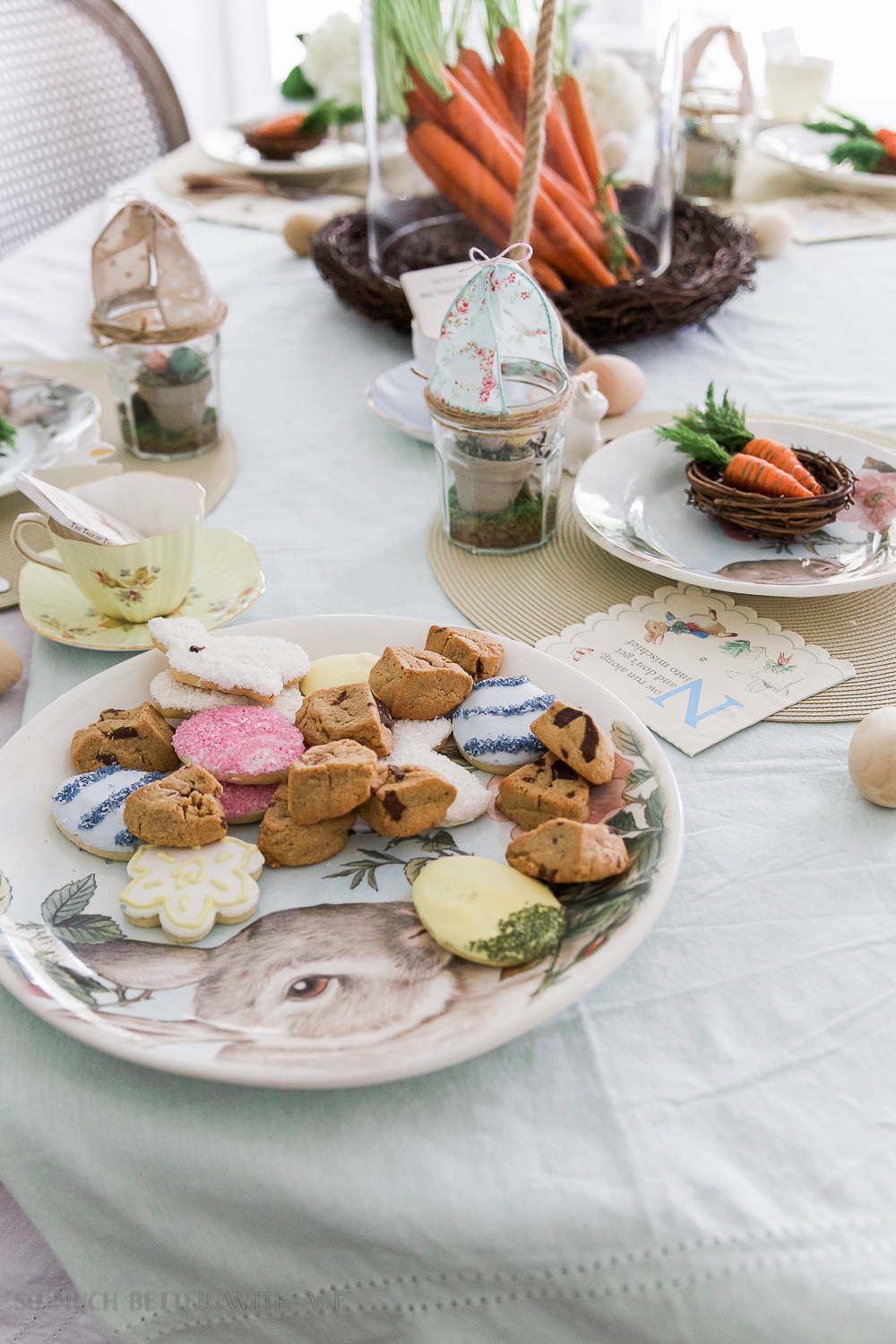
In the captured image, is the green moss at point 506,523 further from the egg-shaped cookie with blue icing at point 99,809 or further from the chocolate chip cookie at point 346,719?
the egg-shaped cookie with blue icing at point 99,809

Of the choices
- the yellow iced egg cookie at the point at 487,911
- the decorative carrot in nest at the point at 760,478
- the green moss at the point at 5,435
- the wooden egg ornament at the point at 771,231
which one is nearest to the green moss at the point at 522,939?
the yellow iced egg cookie at the point at 487,911

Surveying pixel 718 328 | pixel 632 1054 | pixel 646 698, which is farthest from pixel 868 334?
pixel 632 1054

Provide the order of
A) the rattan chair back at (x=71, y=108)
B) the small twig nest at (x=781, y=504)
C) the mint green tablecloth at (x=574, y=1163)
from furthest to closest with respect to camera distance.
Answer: the rattan chair back at (x=71, y=108)
the small twig nest at (x=781, y=504)
the mint green tablecloth at (x=574, y=1163)

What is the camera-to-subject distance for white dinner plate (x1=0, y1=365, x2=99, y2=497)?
1029 millimetres

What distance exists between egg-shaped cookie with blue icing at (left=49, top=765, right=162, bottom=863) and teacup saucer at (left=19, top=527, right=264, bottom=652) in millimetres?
193

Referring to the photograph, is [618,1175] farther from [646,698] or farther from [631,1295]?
[646,698]

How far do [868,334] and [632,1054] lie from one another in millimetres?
1149

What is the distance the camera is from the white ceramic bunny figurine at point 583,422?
98 cm

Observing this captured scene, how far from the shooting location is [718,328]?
4.38 ft

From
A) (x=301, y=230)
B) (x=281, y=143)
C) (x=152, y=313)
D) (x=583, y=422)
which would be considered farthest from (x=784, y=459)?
(x=281, y=143)

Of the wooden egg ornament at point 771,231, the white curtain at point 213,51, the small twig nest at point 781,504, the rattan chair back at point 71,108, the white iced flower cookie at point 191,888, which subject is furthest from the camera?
the white curtain at point 213,51

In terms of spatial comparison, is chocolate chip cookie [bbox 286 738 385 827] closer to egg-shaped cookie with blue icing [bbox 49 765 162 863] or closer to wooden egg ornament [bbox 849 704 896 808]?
egg-shaped cookie with blue icing [bbox 49 765 162 863]

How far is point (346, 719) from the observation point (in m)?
0.63

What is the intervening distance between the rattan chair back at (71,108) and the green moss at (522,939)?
181 cm
